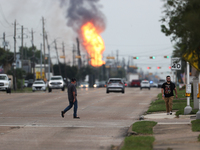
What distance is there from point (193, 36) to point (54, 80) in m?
46.9

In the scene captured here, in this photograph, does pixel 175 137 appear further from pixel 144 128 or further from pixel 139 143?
pixel 144 128

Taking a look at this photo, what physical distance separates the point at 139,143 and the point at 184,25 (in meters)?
3.35

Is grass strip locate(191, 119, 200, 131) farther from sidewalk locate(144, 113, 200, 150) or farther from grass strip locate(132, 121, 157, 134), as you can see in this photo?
grass strip locate(132, 121, 157, 134)

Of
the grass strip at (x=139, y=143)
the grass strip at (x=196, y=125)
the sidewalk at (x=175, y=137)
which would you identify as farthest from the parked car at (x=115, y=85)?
the grass strip at (x=139, y=143)

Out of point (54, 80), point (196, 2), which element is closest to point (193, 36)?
point (196, 2)

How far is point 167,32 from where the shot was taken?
38.0 feet

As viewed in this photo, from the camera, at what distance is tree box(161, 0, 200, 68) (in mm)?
9070

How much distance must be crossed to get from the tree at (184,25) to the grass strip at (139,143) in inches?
96.3

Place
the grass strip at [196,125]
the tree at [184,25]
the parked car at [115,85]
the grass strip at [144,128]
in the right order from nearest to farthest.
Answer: the tree at [184,25] → the grass strip at [144,128] → the grass strip at [196,125] → the parked car at [115,85]

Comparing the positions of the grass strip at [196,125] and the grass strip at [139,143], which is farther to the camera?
the grass strip at [196,125]

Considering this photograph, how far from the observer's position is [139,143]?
36.4 feet

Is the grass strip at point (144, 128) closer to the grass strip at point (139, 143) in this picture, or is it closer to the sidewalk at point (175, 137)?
the sidewalk at point (175, 137)

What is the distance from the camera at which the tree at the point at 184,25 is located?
9070 millimetres

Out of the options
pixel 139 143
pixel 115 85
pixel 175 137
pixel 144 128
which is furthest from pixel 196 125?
pixel 115 85
